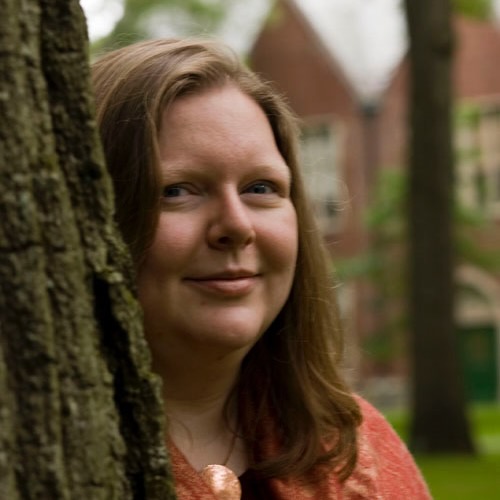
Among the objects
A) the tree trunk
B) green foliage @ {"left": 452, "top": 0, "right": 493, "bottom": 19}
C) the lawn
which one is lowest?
the lawn

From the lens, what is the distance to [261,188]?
2129 millimetres

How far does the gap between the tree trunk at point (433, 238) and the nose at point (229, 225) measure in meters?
11.1

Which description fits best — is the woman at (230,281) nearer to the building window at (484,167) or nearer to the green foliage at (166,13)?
the green foliage at (166,13)

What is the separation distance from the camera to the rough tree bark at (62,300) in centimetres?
148

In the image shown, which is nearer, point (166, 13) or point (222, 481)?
point (222, 481)

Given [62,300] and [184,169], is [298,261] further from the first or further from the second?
[62,300]

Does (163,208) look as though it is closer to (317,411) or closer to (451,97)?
(317,411)

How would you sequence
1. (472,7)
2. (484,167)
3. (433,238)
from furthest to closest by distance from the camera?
(484,167)
(472,7)
(433,238)

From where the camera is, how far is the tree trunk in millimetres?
13102

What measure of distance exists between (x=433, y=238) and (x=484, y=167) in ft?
57.5

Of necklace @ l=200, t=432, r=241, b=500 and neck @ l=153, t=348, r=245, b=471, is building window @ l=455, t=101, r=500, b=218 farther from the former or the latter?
necklace @ l=200, t=432, r=241, b=500

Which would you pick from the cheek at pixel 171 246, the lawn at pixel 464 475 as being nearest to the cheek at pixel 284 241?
the cheek at pixel 171 246

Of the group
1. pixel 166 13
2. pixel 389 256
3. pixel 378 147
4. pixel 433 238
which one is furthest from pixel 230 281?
pixel 378 147

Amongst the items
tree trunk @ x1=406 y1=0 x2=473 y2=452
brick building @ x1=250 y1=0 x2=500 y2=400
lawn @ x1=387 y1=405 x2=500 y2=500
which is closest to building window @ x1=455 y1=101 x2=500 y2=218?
brick building @ x1=250 y1=0 x2=500 y2=400
